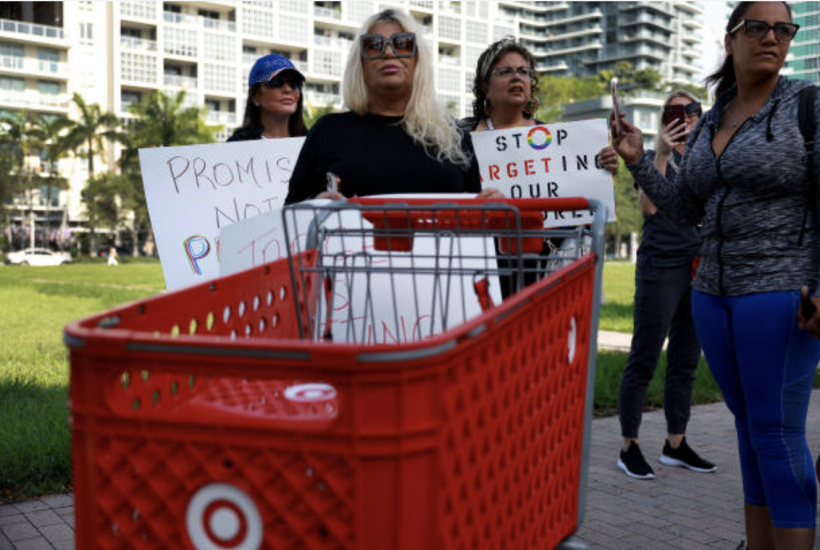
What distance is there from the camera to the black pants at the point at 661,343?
4.86 m

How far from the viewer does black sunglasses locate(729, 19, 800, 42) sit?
111 inches

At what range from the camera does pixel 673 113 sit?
14.8 ft

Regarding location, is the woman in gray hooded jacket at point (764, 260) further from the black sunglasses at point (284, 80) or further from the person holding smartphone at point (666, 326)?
the black sunglasses at point (284, 80)

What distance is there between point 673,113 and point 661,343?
1276 mm

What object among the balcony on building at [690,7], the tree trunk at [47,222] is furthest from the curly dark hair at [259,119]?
the balcony on building at [690,7]

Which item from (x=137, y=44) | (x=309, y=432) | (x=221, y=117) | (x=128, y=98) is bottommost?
(x=309, y=432)

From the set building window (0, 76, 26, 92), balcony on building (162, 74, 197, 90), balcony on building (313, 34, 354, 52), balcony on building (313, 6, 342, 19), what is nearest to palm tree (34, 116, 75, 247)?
building window (0, 76, 26, 92)

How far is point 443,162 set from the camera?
330cm

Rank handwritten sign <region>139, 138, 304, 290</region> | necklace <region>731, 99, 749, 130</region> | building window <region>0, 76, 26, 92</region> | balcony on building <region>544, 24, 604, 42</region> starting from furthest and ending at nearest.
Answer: balcony on building <region>544, 24, 604, 42</region> < building window <region>0, 76, 26, 92</region> < handwritten sign <region>139, 138, 304, 290</region> < necklace <region>731, 99, 749, 130</region>

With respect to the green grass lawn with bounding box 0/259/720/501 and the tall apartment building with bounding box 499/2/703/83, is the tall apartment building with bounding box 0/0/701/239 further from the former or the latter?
the green grass lawn with bounding box 0/259/720/501

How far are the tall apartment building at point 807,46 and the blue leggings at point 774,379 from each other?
157m

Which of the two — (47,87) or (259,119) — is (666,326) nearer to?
(259,119)

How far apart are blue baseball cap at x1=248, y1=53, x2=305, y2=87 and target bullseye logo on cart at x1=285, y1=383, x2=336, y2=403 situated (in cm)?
266

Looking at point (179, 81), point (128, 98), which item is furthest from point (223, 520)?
point (179, 81)
